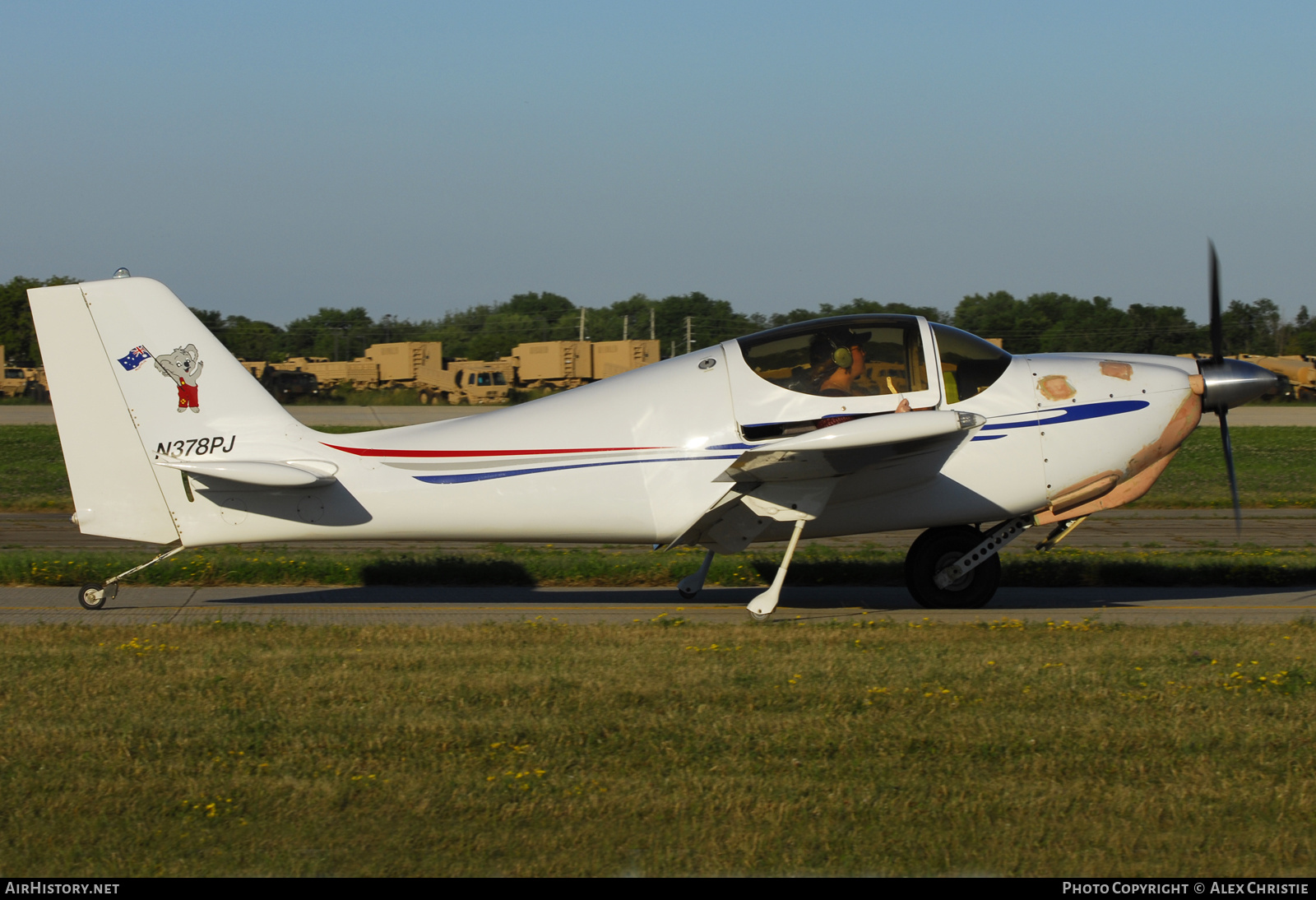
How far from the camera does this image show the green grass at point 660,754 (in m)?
4.31

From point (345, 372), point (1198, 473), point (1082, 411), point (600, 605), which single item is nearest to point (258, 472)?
point (600, 605)

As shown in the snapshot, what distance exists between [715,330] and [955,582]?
5411 centimetres

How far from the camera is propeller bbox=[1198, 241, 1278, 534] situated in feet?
31.1

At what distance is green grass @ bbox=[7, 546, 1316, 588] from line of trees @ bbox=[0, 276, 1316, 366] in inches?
1142

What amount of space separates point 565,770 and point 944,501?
5.10m

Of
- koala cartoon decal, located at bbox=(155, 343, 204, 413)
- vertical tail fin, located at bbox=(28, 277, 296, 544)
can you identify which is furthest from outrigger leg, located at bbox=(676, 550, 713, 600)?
koala cartoon decal, located at bbox=(155, 343, 204, 413)

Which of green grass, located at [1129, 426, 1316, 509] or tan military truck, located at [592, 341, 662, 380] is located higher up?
tan military truck, located at [592, 341, 662, 380]

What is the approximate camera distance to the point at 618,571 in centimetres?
1215

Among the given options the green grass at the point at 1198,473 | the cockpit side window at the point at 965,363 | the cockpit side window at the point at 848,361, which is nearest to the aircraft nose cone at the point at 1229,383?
the cockpit side window at the point at 965,363

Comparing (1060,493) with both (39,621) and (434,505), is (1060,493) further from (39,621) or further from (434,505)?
(39,621)

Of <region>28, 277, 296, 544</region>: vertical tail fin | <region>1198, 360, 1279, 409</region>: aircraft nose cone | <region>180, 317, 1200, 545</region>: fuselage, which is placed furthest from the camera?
<region>1198, 360, 1279, 409</region>: aircraft nose cone

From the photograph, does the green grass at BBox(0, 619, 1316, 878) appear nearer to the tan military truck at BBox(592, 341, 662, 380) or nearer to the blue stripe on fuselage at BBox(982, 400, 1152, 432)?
the blue stripe on fuselage at BBox(982, 400, 1152, 432)

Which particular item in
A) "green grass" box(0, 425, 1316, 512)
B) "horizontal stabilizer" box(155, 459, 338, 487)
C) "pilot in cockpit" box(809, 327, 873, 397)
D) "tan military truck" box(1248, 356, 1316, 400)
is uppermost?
"tan military truck" box(1248, 356, 1316, 400)

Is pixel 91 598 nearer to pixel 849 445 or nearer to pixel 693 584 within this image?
pixel 693 584
